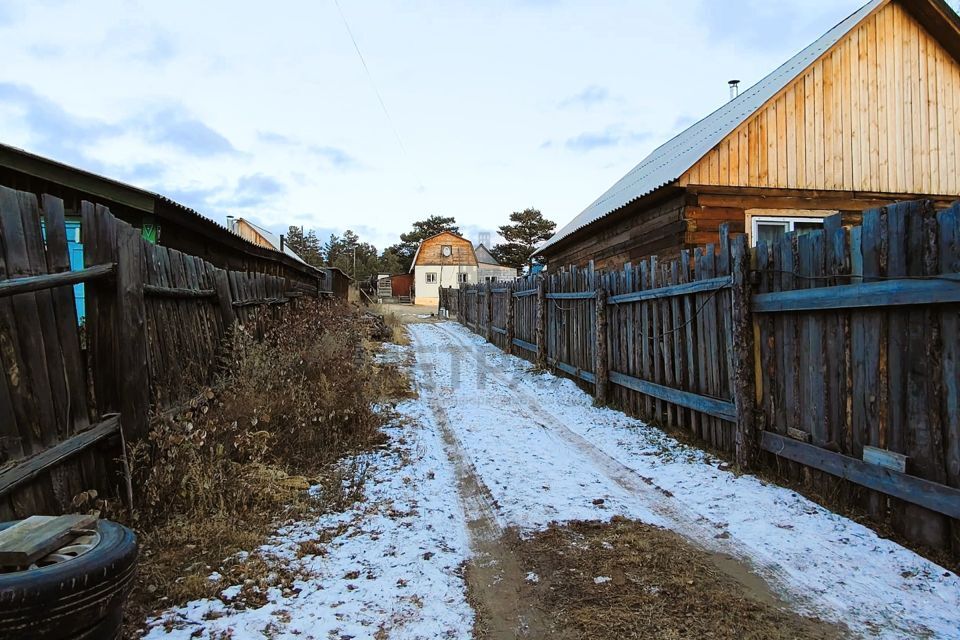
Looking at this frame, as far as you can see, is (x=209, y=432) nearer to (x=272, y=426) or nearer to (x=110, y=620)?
(x=272, y=426)

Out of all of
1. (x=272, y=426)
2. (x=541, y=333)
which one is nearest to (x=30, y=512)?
(x=272, y=426)

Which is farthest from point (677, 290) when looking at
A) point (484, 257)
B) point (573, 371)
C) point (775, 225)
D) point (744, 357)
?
point (484, 257)

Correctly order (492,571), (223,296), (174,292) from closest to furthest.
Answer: (492,571) → (174,292) → (223,296)

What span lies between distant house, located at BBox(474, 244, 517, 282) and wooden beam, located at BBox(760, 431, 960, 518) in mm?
49483

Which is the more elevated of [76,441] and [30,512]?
[76,441]

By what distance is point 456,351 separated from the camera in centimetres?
1404

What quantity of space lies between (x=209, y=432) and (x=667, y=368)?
4524 millimetres

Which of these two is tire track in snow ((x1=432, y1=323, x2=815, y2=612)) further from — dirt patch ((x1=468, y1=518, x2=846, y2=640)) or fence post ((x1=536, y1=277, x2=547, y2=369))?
fence post ((x1=536, y1=277, x2=547, y2=369))

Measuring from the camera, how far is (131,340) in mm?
3541

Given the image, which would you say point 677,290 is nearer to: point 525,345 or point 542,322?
point 542,322

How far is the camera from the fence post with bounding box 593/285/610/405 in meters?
7.53

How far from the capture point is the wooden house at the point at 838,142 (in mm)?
9391

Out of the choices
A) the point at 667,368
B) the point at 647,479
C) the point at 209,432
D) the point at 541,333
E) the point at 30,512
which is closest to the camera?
the point at 30,512

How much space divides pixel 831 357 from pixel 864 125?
845cm
